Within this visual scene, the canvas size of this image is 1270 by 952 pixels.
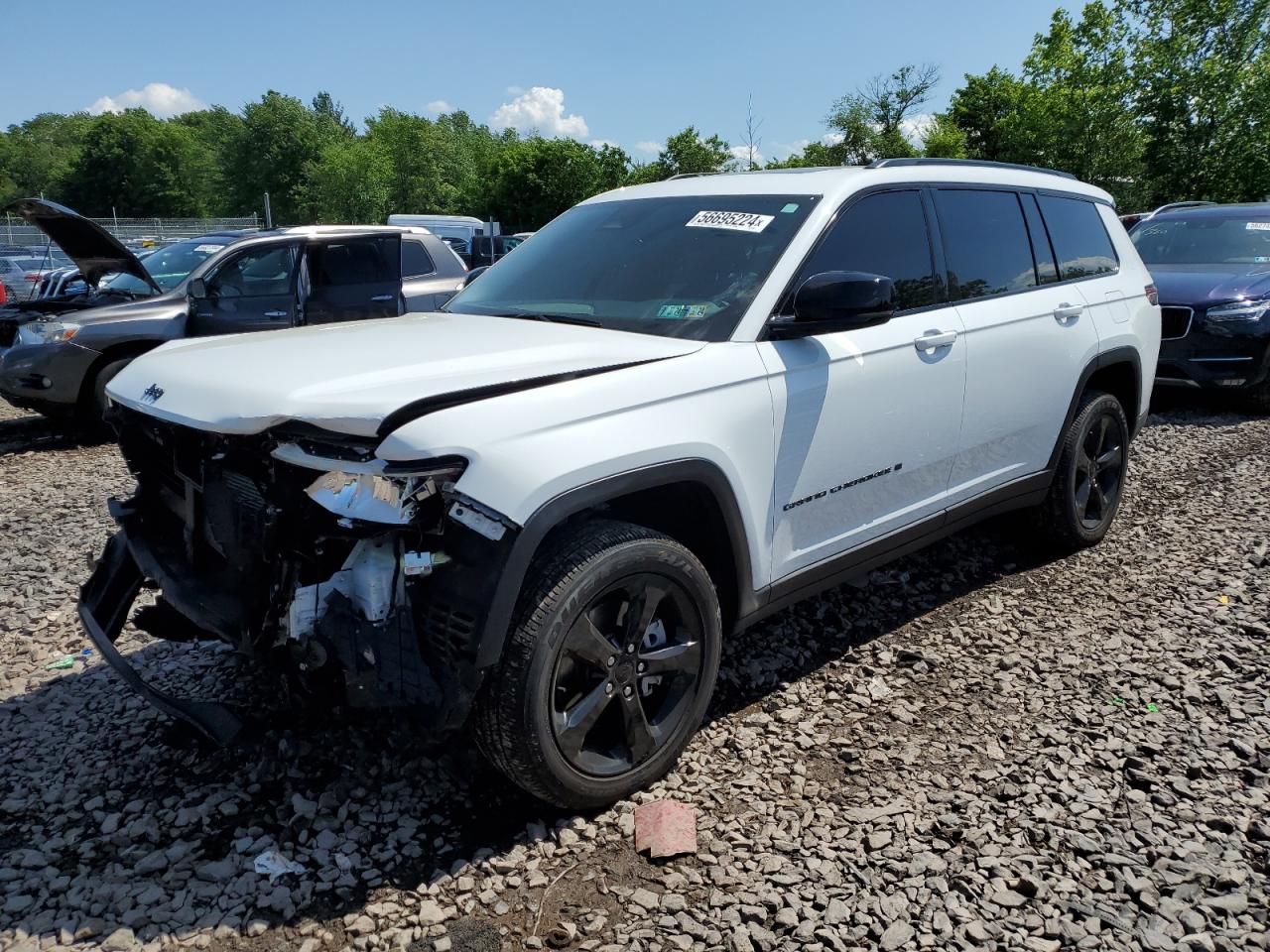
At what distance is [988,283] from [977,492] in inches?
36.0

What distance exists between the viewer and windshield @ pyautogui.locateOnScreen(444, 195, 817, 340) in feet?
10.2

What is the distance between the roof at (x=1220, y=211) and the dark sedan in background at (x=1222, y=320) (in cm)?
26

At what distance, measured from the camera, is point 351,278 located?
27.5ft

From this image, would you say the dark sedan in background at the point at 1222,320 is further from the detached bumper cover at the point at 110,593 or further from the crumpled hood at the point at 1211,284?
the detached bumper cover at the point at 110,593

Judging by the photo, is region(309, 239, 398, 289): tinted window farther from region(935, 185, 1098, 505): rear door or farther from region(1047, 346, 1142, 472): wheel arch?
region(1047, 346, 1142, 472): wheel arch

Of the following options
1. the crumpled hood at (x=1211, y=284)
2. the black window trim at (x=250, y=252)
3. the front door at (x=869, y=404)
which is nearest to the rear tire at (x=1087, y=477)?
the front door at (x=869, y=404)

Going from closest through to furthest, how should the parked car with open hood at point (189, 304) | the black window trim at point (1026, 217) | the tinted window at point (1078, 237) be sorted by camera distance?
the black window trim at point (1026, 217) → the tinted window at point (1078, 237) → the parked car with open hood at point (189, 304)

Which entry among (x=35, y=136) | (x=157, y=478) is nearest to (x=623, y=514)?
(x=157, y=478)

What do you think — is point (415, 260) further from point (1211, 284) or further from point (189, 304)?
point (1211, 284)

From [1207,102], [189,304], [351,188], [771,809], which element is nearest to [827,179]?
[771,809]

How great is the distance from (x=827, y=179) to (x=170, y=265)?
7.82 metres

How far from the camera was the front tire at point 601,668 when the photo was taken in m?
2.42

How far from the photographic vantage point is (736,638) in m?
3.88

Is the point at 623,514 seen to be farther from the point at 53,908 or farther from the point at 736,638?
the point at 53,908
